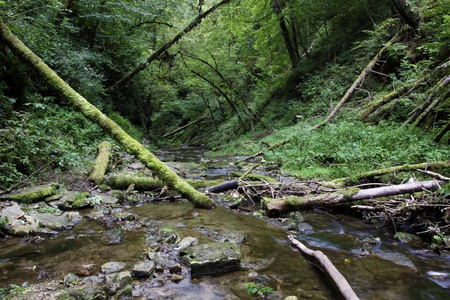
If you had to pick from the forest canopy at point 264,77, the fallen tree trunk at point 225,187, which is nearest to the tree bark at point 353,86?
the forest canopy at point 264,77

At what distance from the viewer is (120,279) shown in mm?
2895

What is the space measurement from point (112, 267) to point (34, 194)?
3.33 metres

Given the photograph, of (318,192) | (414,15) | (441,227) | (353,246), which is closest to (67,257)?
(353,246)

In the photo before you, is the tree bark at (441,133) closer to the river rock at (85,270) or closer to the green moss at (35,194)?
the river rock at (85,270)

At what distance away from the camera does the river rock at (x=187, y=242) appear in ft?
12.5

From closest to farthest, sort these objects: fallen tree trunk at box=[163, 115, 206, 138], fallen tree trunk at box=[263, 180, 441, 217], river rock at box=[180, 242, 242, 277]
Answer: river rock at box=[180, 242, 242, 277]
fallen tree trunk at box=[263, 180, 441, 217]
fallen tree trunk at box=[163, 115, 206, 138]

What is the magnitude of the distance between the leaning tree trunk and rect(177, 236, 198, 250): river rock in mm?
1496

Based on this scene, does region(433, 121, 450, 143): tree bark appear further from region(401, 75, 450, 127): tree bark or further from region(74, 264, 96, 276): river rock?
region(74, 264, 96, 276): river rock

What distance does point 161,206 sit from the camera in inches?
234

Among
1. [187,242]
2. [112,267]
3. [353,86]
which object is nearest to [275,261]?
[187,242]

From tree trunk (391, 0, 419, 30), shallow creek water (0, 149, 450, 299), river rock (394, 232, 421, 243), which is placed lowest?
river rock (394, 232, 421, 243)

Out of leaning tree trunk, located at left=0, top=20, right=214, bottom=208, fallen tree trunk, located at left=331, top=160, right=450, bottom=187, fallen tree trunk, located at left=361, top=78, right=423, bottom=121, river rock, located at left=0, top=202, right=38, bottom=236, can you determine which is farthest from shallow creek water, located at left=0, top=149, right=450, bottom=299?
fallen tree trunk, located at left=361, top=78, right=423, bottom=121

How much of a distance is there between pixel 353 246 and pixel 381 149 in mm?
4004

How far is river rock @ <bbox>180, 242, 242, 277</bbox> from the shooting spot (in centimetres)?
317
